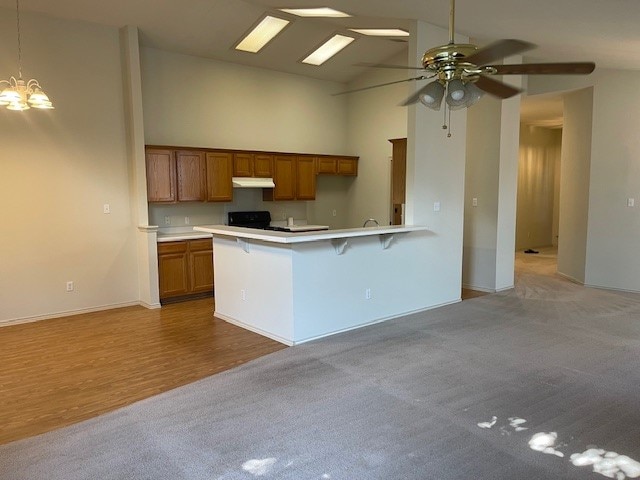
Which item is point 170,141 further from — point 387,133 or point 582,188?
point 582,188

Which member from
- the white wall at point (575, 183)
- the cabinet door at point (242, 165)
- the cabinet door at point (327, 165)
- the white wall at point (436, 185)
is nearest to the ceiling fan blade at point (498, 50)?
the white wall at point (436, 185)

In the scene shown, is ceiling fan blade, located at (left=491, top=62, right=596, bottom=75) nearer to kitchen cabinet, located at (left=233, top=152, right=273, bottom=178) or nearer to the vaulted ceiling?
the vaulted ceiling

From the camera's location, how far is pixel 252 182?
22.5 ft

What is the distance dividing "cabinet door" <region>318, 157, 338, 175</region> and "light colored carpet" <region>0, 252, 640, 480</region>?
13.0 feet

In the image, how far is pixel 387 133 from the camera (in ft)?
25.4

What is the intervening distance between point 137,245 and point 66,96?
1.96m

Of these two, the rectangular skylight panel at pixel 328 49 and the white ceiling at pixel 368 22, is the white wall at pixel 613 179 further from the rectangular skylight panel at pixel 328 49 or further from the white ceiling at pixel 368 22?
the rectangular skylight panel at pixel 328 49

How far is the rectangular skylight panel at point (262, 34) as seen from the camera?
20.1 ft

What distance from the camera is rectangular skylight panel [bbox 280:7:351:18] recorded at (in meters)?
5.37

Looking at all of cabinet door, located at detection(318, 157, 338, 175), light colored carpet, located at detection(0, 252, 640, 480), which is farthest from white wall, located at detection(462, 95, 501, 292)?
cabinet door, located at detection(318, 157, 338, 175)

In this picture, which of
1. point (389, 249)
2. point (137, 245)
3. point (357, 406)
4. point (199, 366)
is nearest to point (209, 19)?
point (137, 245)

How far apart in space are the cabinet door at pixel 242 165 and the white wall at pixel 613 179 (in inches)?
192

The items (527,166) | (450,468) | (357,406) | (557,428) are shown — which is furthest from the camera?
(527,166)

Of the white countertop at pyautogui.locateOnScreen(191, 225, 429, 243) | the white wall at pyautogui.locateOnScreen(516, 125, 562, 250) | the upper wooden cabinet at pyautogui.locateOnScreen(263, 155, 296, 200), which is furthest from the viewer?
the white wall at pyautogui.locateOnScreen(516, 125, 562, 250)
